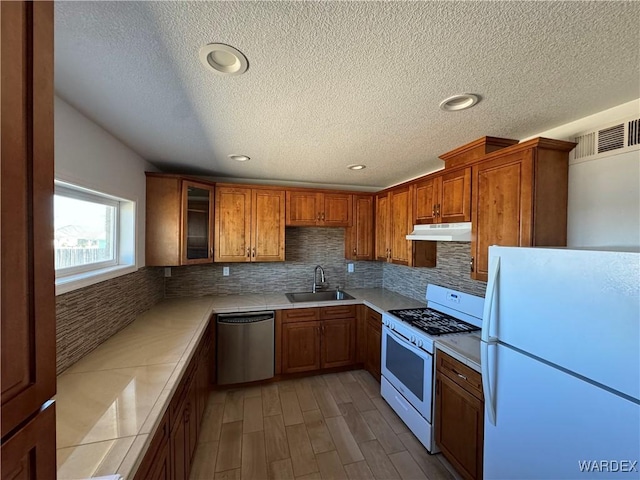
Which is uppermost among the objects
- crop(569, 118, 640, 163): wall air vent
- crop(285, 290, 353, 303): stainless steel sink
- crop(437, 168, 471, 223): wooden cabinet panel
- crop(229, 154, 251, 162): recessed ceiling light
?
crop(229, 154, 251, 162): recessed ceiling light

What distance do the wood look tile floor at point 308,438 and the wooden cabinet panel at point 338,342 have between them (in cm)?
29

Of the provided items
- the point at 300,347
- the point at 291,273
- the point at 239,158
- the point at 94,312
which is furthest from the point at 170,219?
the point at 300,347

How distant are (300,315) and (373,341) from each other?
2.83 ft

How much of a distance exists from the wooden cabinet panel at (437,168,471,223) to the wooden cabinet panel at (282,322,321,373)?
180cm

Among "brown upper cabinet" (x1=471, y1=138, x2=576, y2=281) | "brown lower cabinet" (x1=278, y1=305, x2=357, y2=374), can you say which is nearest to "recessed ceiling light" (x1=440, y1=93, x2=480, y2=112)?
"brown upper cabinet" (x1=471, y1=138, x2=576, y2=281)

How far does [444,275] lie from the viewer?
260 cm

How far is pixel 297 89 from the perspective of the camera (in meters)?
1.24

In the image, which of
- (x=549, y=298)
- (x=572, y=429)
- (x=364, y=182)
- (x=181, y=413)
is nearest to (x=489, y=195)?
(x=549, y=298)

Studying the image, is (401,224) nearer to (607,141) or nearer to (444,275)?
(444,275)

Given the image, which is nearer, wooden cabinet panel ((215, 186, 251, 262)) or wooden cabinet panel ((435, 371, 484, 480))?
wooden cabinet panel ((435, 371, 484, 480))

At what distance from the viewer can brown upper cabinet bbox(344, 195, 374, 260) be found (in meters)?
3.36

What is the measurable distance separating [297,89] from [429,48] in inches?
23.3

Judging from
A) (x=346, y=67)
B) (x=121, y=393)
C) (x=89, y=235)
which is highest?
(x=346, y=67)

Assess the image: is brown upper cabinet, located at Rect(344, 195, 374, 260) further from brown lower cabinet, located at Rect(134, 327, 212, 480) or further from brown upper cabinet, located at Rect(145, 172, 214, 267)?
brown lower cabinet, located at Rect(134, 327, 212, 480)
